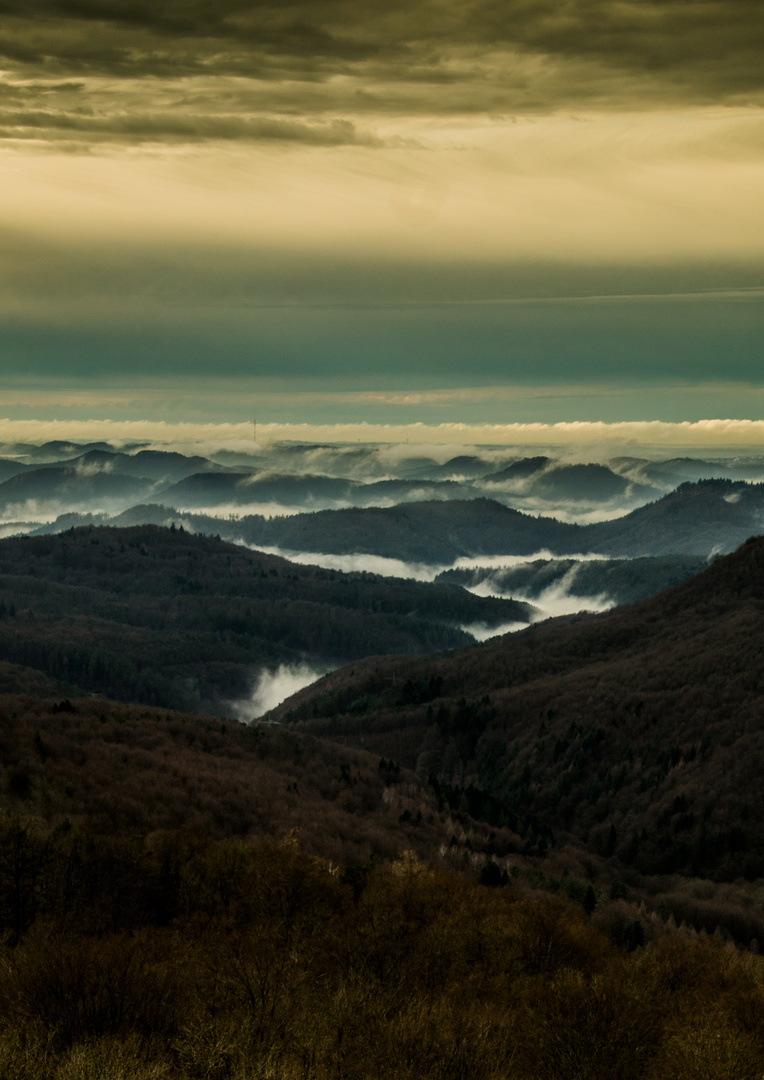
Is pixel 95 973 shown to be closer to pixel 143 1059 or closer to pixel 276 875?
pixel 143 1059

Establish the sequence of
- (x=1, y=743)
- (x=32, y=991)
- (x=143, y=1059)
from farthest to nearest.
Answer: (x=1, y=743)
(x=32, y=991)
(x=143, y=1059)

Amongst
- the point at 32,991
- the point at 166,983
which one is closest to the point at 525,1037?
the point at 166,983

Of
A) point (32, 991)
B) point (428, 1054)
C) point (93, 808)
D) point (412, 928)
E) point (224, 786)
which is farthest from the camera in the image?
point (224, 786)

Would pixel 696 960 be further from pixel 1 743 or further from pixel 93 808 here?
pixel 1 743

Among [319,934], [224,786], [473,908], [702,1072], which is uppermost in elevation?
[702,1072]

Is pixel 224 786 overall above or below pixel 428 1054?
below

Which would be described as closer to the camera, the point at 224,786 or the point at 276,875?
the point at 276,875

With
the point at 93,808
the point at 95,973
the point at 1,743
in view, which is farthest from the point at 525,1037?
the point at 1,743
